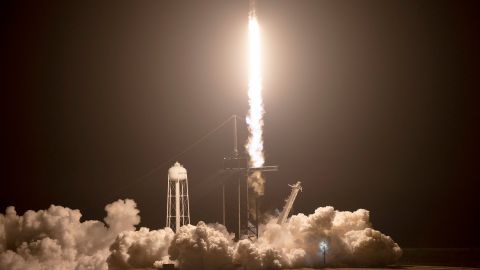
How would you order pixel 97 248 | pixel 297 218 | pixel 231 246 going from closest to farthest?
pixel 231 246 → pixel 297 218 → pixel 97 248

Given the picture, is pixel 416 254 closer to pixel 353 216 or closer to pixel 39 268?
pixel 353 216

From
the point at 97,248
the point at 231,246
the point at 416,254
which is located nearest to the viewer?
the point at 231,246

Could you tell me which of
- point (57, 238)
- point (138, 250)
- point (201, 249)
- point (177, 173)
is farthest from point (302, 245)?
point (57, 238)

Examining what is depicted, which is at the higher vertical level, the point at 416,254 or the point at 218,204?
the point at 218,204

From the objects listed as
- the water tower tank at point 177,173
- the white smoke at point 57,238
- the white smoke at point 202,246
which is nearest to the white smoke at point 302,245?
the white smoke at point 202,246

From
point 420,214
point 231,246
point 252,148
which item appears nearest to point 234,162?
point 252,148

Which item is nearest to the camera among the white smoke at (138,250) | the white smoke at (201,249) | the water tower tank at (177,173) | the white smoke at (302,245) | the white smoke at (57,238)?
the white smoke at (201,249)

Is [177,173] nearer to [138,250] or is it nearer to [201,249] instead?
[138,250]

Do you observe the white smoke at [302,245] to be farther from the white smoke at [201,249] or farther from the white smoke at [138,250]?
the white smoke at [138,250]

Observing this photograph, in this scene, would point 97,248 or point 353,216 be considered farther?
point 97,248

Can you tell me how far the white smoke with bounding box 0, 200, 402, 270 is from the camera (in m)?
69.2

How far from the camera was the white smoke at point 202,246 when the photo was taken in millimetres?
69250

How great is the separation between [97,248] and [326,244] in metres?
23.0

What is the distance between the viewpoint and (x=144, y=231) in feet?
252
